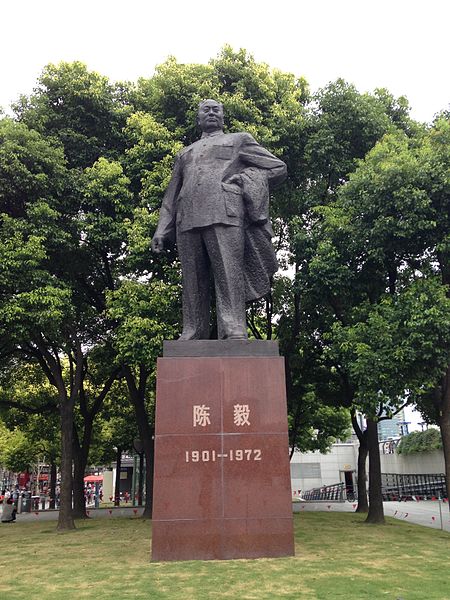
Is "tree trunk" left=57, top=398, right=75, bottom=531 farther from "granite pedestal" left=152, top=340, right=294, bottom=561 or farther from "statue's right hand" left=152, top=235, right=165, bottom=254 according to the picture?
"granite pedestal" left=152, top=340, right=294, bottom=561

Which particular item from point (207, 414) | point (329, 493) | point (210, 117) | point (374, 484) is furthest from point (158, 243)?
point (329, 493)

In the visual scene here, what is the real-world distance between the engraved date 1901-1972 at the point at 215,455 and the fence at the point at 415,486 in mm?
21368

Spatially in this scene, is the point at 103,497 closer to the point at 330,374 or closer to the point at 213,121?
the point at 330,374

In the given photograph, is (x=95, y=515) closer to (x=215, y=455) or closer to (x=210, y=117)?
(x=215, y=455)

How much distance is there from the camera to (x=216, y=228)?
27.2 ft

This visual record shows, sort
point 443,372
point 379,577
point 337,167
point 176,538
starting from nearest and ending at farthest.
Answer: point 379,577 → point 176,538 → point 443,372 → point 337,167

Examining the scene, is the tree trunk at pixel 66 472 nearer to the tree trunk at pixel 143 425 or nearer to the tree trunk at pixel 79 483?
the tree trunk at pixel 143 425

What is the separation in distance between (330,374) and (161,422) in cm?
1099

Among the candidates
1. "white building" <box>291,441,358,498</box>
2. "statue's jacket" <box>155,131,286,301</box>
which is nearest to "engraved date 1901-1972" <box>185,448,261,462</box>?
"statue's jacket" <box>155,131,286,301</box>

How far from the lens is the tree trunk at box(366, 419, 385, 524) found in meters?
14.0

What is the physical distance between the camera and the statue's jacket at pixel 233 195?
8.35 metres

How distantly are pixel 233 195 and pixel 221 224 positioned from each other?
1.68ft

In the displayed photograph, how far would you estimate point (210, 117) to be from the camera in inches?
352

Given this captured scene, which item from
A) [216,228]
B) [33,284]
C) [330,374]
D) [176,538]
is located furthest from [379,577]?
[330,374]
